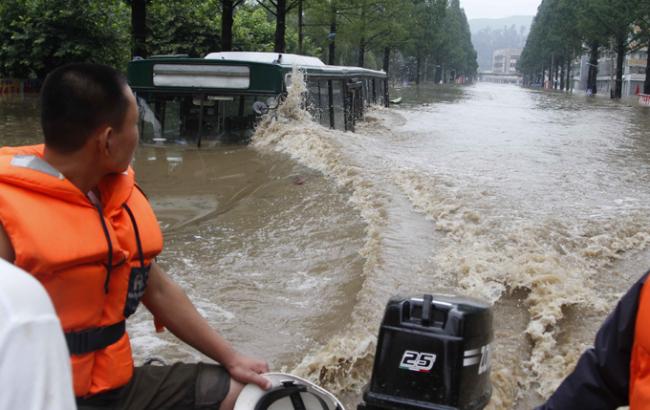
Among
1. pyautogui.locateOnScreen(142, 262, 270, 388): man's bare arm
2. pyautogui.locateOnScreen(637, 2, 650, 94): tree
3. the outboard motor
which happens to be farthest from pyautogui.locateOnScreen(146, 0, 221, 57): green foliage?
pyautogui.locateOnScreen(637, 2, 650, 94): tree

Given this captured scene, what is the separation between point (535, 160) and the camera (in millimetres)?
13797

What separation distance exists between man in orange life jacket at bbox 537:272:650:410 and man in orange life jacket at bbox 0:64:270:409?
1269 millimetres

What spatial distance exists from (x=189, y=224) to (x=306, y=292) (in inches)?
101

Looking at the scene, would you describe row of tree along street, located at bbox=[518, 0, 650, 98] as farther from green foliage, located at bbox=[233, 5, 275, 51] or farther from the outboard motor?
the outboard motor

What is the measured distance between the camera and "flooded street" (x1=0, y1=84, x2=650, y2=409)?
15.3 feet

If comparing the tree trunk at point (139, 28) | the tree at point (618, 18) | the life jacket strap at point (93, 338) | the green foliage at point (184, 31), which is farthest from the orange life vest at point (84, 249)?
the tree at point (618, 18)

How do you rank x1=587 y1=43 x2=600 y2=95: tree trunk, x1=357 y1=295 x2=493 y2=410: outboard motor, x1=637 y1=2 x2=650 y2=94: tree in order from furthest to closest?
x1=587 y1=43 x2=600 y2=95: tree trunk < x1=637 y1=2 x2=650 y2=94: tree < x1=357 y1=295 x2=493 y2=410: outboard motor

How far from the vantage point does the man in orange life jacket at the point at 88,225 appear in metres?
1.99

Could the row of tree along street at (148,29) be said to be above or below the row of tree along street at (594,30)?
below

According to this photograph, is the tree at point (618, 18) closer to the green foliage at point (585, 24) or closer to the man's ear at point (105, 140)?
the green foliage at point (585, 24)

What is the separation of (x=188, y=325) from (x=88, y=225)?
0.69m

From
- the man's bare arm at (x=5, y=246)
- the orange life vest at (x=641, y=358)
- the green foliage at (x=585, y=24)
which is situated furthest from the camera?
the green foliage at (x=585, y=24)

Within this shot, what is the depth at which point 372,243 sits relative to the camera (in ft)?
22.2

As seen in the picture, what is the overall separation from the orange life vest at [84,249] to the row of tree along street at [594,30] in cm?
5181
